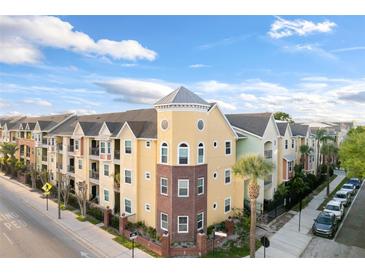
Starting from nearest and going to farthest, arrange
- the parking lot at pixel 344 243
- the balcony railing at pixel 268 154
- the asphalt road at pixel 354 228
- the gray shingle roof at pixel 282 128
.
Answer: the parking lot at pixel 344 243 → the asphalt road at pixel 354 228 → the balcony railing at pixel 268 154 → the gray shingle roof at pixel 282 128

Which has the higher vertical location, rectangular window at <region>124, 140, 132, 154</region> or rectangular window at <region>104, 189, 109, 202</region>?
rectangular window at <region>124, 140, 132, 154</region>

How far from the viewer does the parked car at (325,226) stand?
1728 centimetres

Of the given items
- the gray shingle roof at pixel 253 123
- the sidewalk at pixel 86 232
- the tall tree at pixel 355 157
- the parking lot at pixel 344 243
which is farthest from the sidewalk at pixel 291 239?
the sidewalk at pixel 86 232

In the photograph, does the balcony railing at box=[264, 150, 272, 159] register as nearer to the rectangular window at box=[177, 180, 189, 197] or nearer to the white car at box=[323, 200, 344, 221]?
the white car at box=[323, 200, 344, 221]

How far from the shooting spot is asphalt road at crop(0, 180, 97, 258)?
14.7 meters

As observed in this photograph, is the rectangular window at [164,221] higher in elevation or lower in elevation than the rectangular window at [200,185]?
lower

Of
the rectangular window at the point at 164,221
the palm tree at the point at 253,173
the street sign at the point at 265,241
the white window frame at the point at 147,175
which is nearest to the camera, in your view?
the palm tree at the point at 253,173

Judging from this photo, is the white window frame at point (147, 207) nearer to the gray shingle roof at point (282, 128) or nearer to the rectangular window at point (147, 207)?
the rectangular window at point (147, 207)

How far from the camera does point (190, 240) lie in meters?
15.9

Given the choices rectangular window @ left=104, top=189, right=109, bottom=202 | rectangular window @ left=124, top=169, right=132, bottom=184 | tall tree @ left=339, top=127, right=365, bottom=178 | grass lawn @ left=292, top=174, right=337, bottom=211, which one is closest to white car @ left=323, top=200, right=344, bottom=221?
grass lawn @ left=292, top=174, right=337, bottom=211

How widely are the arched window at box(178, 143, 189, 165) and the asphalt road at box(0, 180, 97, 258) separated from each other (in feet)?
23.4

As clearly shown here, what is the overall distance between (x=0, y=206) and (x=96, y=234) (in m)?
11.1

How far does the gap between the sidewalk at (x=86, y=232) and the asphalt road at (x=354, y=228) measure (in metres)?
12.7

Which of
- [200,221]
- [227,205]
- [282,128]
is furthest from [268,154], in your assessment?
[200,221]
